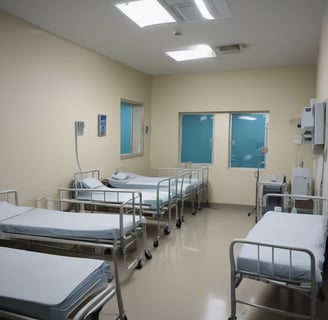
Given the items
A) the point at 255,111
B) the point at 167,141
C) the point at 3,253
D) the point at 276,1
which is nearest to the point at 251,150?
the point at 255,111

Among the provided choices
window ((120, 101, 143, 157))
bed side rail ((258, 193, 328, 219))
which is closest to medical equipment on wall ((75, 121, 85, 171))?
window ((120, 101, 143, 157))

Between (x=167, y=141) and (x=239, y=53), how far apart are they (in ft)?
8.25

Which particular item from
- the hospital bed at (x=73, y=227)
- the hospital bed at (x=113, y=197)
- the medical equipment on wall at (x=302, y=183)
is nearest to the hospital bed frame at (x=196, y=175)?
the hospital bed at (x=113, y=197)

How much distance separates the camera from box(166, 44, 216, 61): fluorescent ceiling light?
14.8ft

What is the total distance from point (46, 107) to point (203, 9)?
2210 millimetres

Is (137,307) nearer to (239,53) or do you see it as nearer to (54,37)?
(54,37)

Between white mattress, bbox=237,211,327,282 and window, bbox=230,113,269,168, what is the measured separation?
121 inches

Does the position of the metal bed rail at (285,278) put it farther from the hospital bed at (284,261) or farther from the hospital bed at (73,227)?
the hospital bed at (73,227)

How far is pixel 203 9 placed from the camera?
10.1 ft

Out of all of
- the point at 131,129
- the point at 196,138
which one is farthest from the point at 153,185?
the point at 196,138

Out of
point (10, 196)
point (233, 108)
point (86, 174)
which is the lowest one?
point (10, 196)

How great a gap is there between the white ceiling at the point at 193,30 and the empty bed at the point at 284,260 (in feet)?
7.21

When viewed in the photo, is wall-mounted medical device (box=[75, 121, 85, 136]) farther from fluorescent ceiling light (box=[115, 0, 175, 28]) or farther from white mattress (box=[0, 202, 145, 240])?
fluorescent ceiling light (box=[115, 0, 175, 28])

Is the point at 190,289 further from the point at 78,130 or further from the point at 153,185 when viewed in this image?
the point at 78,130
